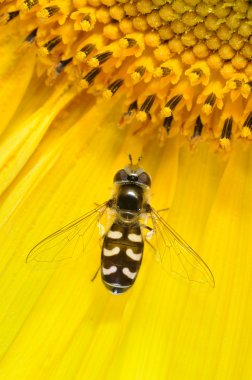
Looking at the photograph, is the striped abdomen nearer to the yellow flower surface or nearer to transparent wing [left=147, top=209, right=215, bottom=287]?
transparent wing [left=147, top=209, right=215, bottom=287]

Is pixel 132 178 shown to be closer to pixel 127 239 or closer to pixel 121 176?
pixel 121 176

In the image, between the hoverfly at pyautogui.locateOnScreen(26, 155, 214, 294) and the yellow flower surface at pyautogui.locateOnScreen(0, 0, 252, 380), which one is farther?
the yellow flower surface at pyautogui.locateOnScreen(0, 0, 252, 380)

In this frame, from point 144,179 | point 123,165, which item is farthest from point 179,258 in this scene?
point 123,165

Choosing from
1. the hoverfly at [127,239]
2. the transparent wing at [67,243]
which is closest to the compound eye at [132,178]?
the hoverfly at [127,239]

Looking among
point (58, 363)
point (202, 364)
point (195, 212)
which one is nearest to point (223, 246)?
point (195, 212)

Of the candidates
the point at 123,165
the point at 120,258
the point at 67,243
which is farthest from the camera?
the point at 123,165

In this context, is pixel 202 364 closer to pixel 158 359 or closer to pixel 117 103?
pixel 158 359

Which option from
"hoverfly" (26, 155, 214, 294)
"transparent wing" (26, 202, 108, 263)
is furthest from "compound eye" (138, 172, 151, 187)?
"transparent wing" (26, 202, 108, 263)

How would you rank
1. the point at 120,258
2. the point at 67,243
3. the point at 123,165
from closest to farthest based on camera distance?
the point at 120,258, the point at 67,243, the point at 123,165
